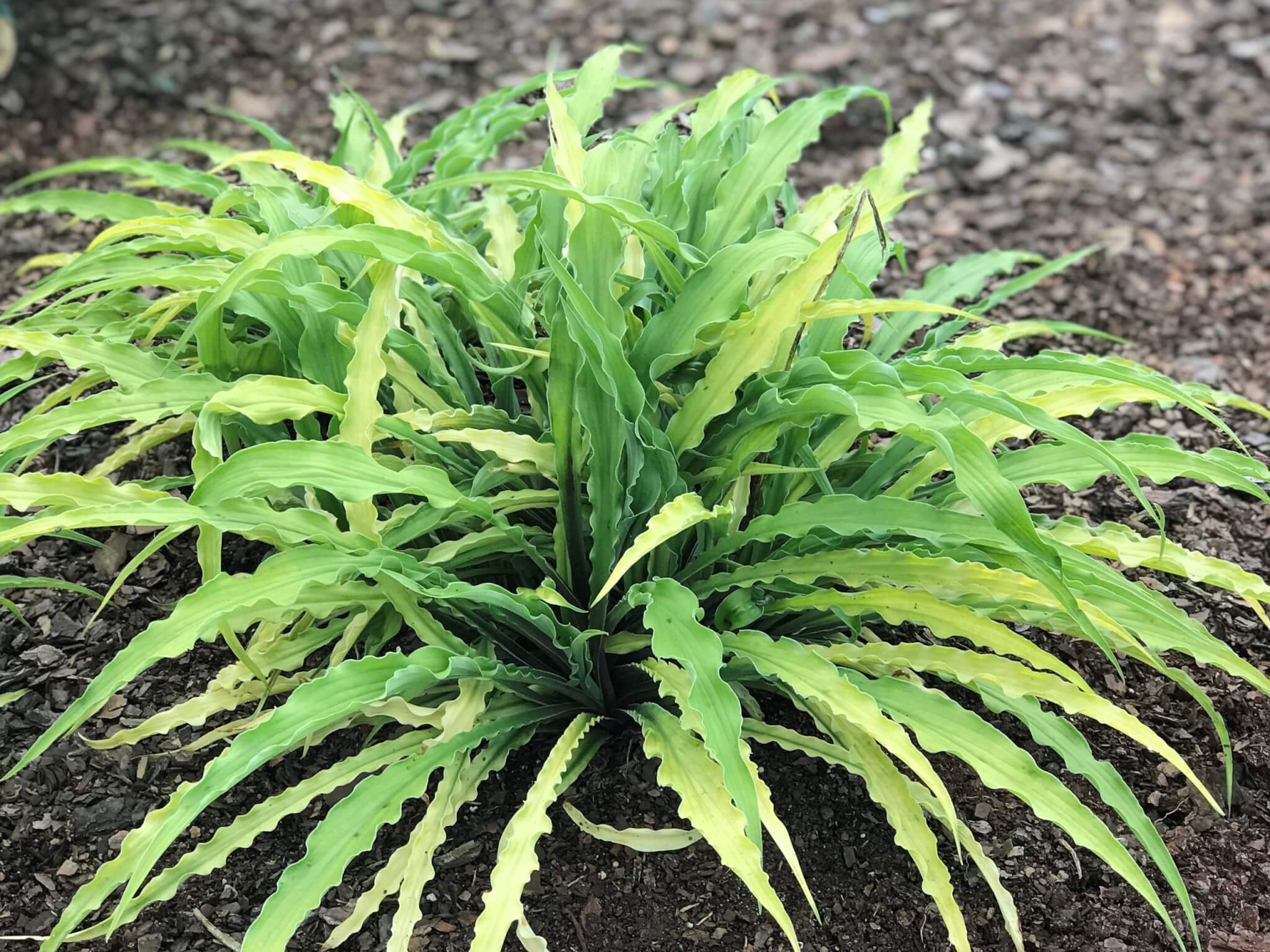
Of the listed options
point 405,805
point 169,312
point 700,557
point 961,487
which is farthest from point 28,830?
point 961,487

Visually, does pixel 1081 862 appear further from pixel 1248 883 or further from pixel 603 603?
pixel 603 603

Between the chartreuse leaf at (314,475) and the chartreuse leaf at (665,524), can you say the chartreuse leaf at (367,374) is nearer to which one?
the chartreuse leaf at (314,475)

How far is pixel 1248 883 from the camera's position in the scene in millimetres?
1514

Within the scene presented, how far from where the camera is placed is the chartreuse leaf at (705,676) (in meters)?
1.13

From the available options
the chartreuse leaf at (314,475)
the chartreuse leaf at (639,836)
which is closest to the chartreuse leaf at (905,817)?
the chartreuse leaf at (639,836)

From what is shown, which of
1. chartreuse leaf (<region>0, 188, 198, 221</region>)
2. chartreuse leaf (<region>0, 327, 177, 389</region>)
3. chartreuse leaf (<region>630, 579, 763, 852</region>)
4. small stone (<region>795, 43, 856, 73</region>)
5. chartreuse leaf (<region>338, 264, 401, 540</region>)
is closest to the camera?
chartreuse leaf (<region>630, 579, 763, 852</region>)

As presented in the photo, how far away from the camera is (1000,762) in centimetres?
125

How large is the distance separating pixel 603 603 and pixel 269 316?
0.59 meters

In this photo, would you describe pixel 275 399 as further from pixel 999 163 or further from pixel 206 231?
pixel 999 163

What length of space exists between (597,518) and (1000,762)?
0.54 m

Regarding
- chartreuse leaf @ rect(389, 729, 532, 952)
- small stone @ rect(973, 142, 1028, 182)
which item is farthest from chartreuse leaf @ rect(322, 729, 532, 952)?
small stone @ rect(973, 142, 1028, 182)

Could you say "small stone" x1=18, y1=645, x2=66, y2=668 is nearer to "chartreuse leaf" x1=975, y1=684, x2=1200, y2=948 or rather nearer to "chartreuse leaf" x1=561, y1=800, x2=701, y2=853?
"chartreuse leaf" x1=561, y1=800, x2=701, y2=853

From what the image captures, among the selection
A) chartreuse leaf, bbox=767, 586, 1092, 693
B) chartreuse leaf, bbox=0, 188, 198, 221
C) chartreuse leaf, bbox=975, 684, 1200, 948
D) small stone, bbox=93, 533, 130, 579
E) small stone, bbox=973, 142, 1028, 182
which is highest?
chartreuse leaf, bbox=0, 188, 198, 221

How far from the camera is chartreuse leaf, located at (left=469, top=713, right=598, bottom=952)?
4.01 feet
